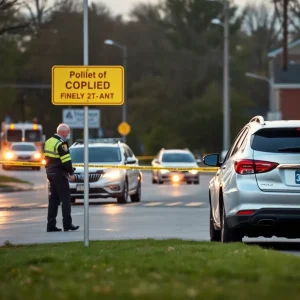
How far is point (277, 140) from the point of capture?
16.2 m

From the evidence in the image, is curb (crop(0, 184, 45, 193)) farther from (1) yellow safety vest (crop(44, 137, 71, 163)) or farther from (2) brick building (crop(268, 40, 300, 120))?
(2) brick building (crop(268, 40, 300, 120))

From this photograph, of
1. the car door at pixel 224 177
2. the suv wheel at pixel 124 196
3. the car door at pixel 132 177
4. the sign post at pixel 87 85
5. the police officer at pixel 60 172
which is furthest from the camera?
the car door at pixel 132 177

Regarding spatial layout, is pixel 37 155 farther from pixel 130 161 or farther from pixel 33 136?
pixel 130 161

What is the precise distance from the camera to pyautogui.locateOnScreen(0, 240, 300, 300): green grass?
951 centimetres

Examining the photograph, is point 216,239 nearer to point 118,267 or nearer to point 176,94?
point 118,267

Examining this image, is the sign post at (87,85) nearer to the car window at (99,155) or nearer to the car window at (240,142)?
the car window at (240,142)

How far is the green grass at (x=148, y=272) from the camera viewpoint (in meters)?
9.51

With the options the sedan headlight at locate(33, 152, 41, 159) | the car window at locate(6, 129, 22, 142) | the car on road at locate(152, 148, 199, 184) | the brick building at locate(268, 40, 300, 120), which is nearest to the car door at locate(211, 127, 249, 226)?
the car on road at locate(152, 148, 199, 184)

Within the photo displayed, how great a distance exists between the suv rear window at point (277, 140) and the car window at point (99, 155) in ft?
54.8

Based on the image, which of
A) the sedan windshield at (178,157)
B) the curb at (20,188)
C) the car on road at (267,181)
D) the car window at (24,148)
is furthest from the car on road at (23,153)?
the car on road at (267,181)

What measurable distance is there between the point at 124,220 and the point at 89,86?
886 centimetres

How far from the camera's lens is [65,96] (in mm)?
15828

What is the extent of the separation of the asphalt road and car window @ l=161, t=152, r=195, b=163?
1099cm

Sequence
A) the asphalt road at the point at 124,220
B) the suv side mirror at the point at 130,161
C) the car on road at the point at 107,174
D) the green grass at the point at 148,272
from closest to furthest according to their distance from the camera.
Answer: the green grass at the point at 148,272 → the asphalt road at the point at 124,220 → the car on road at the point at 107,174 → the suv side mirror at the point at 130,161
